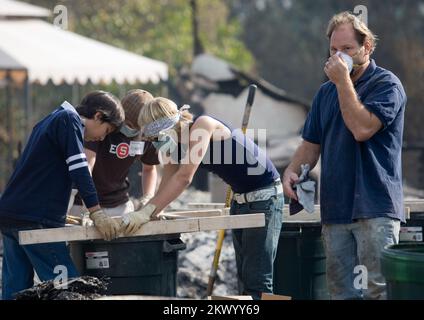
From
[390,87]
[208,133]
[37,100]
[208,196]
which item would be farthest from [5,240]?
[37,100]

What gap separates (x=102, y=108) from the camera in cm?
619

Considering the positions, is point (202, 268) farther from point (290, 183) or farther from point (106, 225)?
point (106, 225)

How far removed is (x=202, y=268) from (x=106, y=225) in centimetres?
306

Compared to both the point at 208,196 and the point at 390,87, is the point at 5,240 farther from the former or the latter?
the point at 208,196

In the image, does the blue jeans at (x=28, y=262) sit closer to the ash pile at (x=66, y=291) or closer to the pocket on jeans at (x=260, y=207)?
the ash pile at (x=66, y=291)

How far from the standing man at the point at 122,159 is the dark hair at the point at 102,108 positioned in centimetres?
44

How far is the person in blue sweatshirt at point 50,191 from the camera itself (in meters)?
5.85

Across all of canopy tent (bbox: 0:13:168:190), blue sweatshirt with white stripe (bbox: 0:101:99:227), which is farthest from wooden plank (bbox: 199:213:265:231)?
canopy tent (bbox: 0:13:168:190)

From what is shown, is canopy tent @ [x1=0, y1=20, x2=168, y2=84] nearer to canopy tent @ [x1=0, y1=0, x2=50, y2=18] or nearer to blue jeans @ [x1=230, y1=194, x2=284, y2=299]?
canopy tent @ [x1=0, y1=0, x2=50, y2=18]

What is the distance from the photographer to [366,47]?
18.8 feet

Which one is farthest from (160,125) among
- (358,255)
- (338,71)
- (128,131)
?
(358,255)

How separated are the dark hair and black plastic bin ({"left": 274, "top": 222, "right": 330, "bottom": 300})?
1406 mm
